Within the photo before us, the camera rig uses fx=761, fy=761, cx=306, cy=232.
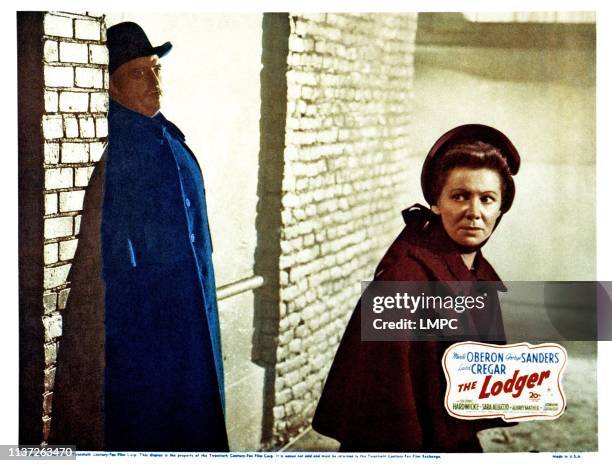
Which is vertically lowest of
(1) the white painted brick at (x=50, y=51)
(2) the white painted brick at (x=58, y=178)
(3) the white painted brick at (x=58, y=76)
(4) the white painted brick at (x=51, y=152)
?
(2) the white painted brick at (x=58, y=178)

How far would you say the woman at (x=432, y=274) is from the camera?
404 centimetres

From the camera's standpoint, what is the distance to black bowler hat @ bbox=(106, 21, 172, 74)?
3721 millimetres

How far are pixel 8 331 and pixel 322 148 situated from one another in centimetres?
194

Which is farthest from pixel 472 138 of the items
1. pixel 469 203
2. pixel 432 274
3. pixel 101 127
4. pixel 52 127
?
pixel 52 127

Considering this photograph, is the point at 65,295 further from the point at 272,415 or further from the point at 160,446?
the point at 272,415

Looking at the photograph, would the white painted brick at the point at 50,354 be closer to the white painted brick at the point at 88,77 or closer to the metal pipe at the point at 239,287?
the metal pipe at the point at 239,287

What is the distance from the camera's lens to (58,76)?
3541mm

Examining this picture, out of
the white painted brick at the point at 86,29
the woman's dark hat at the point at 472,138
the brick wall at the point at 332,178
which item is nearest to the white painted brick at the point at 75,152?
the white painted brick at the point at 86,29

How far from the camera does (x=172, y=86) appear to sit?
3.88 metres

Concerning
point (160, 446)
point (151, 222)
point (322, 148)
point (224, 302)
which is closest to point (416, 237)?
point (322, 148)

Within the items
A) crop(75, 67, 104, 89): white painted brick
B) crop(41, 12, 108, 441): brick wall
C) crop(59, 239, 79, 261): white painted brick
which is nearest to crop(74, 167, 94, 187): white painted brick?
crop(41, 12, 108, 441): brick wall

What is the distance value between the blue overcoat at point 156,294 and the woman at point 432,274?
31.1 inches

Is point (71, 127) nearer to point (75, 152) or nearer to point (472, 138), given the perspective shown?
point (75, 152)

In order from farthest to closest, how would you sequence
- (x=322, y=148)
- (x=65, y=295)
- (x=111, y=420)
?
(x=322, y=148), (x=111, y=420), (x=65, y=295)
